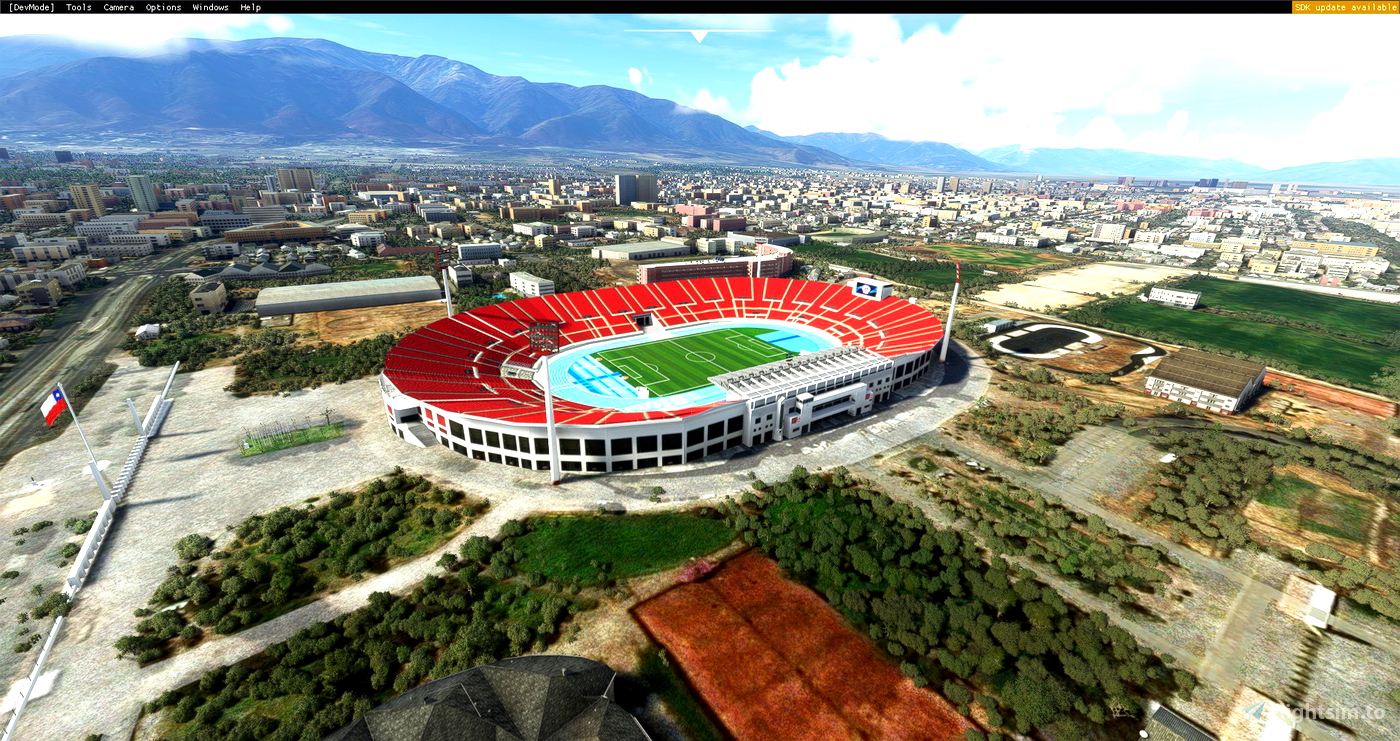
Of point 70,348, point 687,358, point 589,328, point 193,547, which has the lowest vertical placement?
point 193,547

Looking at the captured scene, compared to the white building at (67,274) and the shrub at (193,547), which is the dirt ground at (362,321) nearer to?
the shrub at (193,547)

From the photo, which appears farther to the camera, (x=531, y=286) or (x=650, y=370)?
(x=531, y=286)

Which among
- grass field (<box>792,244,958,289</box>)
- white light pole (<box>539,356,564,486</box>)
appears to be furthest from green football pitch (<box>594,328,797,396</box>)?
grass field (<box>792,244,958,289</box>)

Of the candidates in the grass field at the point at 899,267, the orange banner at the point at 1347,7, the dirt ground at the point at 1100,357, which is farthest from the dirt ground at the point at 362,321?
the grass field at the point at 899,267

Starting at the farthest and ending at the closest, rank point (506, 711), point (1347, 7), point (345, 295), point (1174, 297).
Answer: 1. point (1174, 297)
2. point (345, 295)
3. point (506, 711)
4. point (1347, 7)

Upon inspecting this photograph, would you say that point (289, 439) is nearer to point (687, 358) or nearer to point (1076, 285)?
point (687, 358)

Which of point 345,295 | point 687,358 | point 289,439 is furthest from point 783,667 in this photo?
point 345,295
